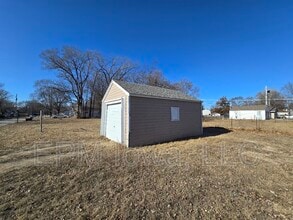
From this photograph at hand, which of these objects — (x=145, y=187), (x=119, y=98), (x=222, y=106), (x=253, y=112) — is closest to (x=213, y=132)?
(x=119, y=98)

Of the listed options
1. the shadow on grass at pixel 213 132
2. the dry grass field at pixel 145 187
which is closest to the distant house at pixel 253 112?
the shadow on grass at pixel 213 132

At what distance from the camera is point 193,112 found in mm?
11258

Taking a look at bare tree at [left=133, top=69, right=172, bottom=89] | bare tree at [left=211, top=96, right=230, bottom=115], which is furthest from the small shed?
bare tree at [left=211, top=96, right=230, bottom=115]

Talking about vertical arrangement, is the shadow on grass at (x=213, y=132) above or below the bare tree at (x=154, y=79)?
below

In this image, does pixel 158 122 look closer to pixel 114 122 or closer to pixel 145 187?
pixel 114 122

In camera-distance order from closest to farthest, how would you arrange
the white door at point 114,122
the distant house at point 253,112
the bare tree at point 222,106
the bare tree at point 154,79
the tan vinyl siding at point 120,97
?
the tan vinyl siding at point 120,97 → the white door at point 114,122 → the bare tree at point 154,79 → the distant house at point 253,112 → the bare tree at point 222,106

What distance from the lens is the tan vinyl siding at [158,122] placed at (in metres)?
7.76

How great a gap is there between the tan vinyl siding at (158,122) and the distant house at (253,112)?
3755 centimetres

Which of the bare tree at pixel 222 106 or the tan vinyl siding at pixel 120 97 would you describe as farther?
the bare tree at pixel 222 106

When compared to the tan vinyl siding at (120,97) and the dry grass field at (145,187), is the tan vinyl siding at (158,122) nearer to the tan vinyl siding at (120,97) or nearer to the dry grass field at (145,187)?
the tan vinyl siding at (120,97)

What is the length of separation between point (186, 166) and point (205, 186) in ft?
4.17

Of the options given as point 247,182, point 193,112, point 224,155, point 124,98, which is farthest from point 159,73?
point 247,182

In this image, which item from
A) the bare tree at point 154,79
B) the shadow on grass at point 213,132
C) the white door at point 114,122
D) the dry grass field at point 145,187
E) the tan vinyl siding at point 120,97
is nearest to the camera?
the dry grass field at point 145,187

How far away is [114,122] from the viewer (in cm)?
901
